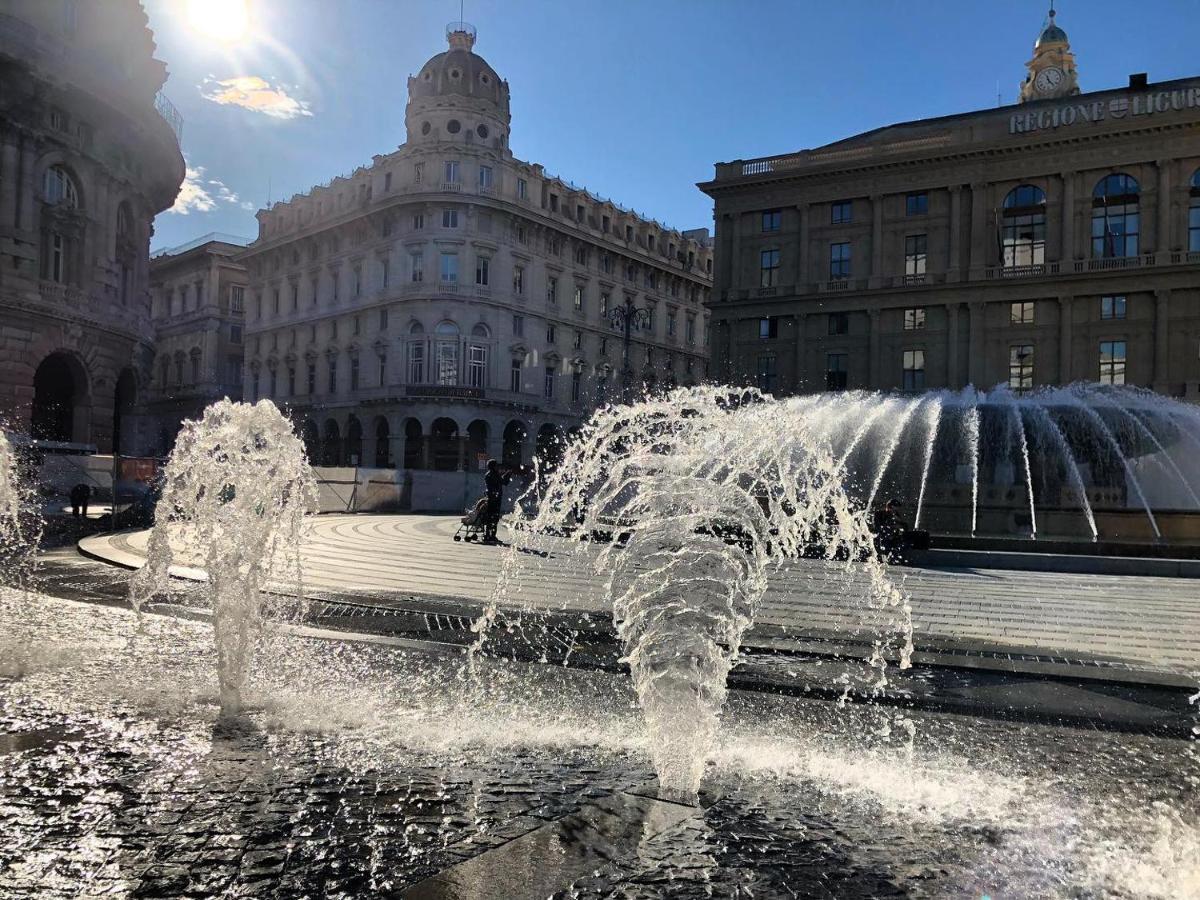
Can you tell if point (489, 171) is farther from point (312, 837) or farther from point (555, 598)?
point (312, 837)

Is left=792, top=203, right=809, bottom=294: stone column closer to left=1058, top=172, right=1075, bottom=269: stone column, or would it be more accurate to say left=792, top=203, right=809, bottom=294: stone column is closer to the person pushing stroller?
left=1058, top=172, right=1075, bottom=269: stone column

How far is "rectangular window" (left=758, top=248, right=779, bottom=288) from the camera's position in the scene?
4847 cm

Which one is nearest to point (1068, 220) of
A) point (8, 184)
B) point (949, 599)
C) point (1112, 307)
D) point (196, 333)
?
point (1112, 307)

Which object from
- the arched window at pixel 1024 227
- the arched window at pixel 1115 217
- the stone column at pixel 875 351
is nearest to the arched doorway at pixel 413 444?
the stone column at pixel 875 351

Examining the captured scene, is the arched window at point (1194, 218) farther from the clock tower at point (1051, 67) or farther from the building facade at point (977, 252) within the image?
the clock tower at point (1051, 67)

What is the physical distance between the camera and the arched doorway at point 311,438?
187ft

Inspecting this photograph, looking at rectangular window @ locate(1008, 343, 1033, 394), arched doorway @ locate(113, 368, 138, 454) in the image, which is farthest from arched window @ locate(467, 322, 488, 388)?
rectangular window @ locate(1008, 343, 1033, 394)

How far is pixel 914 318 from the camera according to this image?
4506 cm

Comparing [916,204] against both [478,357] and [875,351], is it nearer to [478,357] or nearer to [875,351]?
[875,351]

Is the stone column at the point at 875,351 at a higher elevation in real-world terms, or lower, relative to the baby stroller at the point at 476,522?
higher

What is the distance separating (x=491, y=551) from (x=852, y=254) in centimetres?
3597

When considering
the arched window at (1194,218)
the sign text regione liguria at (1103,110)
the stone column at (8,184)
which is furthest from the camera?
the arched window at (1194,218)

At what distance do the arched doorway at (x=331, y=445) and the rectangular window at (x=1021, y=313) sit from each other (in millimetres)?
39102

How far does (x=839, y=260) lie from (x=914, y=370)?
283 inches
